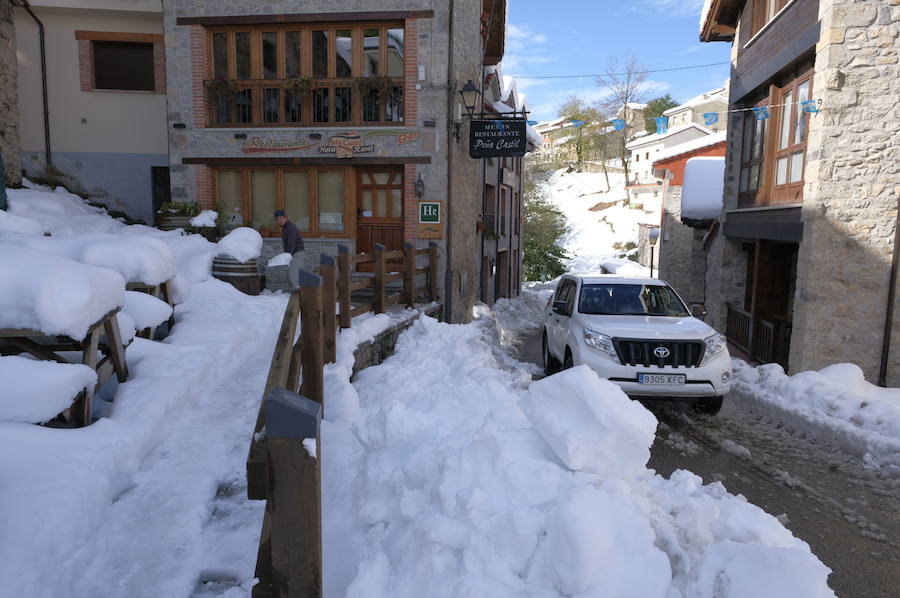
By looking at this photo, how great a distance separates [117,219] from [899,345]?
1621 centimetres

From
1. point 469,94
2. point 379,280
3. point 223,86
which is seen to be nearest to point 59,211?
point 223,86

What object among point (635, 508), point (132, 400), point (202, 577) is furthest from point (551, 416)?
point (132, 400)

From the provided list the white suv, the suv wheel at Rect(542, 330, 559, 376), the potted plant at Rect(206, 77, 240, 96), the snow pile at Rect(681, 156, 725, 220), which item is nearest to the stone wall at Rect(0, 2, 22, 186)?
the potted plant at Rect(206, 77, 240, 96)

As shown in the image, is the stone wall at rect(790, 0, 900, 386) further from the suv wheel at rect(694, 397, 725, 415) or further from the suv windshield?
the suv wheel at rect(694, 397, 725, 415)

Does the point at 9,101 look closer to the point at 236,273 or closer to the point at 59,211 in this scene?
the point at 59,211

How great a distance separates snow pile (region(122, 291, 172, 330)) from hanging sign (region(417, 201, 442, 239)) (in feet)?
25.3

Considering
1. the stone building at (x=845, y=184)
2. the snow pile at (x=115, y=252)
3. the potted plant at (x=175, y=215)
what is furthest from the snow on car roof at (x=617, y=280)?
the potted plant at (x=175, y=215)

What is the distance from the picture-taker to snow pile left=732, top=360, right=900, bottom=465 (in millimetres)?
6566

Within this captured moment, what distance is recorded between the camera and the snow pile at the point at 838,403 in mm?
6566

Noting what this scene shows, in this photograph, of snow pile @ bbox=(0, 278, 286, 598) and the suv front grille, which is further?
the suv front grille

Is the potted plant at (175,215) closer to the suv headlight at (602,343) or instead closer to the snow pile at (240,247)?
the snow pile at (240,247)

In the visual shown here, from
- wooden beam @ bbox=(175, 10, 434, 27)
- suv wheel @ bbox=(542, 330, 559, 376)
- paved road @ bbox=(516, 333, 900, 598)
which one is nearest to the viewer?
paved road @ bbox=(516, 333, 900, 598)

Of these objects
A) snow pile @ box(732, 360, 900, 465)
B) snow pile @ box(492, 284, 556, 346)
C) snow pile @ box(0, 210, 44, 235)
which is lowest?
snow pile @ box(492, 284, 556, 346)

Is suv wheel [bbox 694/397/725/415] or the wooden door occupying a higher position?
the wooden door
